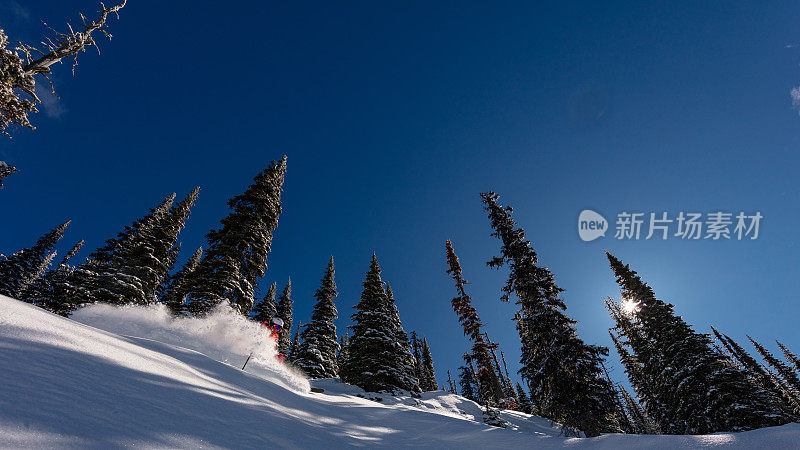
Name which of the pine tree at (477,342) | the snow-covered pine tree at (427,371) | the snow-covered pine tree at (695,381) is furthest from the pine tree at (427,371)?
the snow-covered pine tree at (695,381)

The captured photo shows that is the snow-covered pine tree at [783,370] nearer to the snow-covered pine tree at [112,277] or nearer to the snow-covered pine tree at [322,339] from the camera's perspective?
the snow-covered pine tree at [322,339]

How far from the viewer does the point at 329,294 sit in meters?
31.1

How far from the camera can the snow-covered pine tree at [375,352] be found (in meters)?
22.5

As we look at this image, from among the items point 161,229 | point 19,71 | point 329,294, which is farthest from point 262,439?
point 329,294

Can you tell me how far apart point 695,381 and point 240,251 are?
2768 centimetres

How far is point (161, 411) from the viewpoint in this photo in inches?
138

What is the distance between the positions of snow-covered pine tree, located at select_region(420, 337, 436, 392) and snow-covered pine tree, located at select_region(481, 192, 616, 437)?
111 feet

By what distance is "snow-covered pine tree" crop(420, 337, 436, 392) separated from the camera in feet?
154

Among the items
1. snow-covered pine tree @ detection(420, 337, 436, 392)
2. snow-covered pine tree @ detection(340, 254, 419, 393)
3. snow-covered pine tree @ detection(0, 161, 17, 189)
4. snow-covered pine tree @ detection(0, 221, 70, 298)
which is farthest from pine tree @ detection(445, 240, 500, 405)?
snow-covered pine tree @ detection(0, 221, 70, 298)

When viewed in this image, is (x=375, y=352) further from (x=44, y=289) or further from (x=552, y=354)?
(x=44, y=289)

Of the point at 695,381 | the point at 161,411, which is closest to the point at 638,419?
the point at 695,381

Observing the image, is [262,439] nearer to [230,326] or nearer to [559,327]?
[230,326]

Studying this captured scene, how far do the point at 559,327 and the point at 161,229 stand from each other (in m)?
27.5

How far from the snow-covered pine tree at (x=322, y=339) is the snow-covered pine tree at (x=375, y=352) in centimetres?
362
